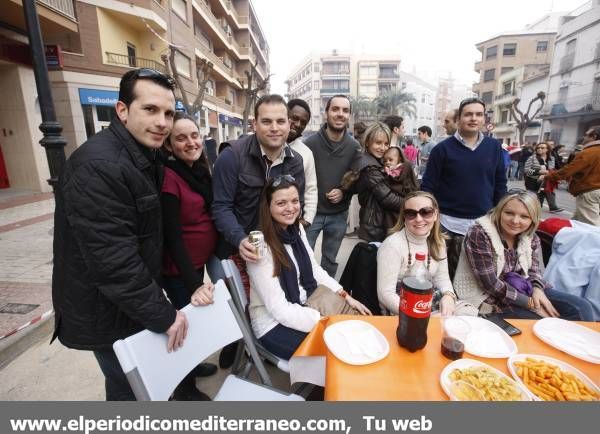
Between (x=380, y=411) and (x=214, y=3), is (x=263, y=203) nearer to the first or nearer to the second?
(x=380, y=411)

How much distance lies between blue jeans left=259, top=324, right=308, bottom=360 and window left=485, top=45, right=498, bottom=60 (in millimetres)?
47616

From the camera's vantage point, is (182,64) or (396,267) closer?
(396,267)

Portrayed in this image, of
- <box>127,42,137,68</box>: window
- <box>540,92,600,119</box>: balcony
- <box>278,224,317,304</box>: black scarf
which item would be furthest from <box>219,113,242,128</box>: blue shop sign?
<box>540,92,600,119</box>: balcony

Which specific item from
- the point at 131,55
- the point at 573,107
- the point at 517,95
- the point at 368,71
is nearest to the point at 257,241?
the point at 131,55

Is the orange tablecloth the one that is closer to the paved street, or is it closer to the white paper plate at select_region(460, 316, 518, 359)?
the white paper plate at select_region(460, 316, 518, 359)

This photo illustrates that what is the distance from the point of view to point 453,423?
3.48 feet

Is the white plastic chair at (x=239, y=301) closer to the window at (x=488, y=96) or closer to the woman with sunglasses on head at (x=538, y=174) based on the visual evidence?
the woman with sunglasses on head at (x=538, y=174)

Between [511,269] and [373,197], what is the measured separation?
146 centimetres

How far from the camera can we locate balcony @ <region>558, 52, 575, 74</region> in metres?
23.0

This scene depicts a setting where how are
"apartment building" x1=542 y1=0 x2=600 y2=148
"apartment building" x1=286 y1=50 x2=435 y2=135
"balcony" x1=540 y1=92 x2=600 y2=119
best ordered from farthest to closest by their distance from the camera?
"apartment building" x1=286 y1=50 x2=435 y2=135 → "apartment building" x1=542 y1=0 x2=600 y2=148 → "balcony" x1=540 y1=92 x2=600 y2=119

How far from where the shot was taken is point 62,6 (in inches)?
Answer: 383

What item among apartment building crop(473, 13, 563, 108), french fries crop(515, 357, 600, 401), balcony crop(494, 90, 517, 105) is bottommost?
french fries crop(515, 357, 600, 401)

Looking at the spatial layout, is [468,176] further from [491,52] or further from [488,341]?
[491,52]

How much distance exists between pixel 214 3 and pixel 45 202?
22994 mm
